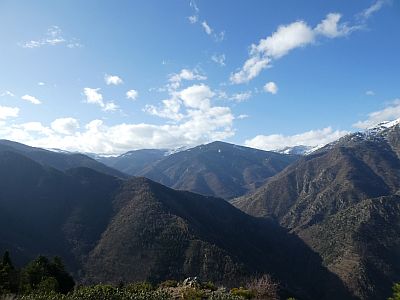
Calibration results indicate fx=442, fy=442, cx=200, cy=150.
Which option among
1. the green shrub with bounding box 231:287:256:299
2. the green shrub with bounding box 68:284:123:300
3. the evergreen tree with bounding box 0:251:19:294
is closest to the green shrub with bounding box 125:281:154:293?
the green shrub with bounding box 68:284:123:300

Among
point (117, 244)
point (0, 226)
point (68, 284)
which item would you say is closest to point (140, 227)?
point (117, 244)

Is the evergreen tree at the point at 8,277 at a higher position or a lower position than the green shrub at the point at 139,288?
lower

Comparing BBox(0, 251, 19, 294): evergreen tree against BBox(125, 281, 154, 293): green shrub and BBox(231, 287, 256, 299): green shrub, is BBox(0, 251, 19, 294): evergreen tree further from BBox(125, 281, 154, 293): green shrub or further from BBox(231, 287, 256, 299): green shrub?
BBox(231, 287, 256, 299): green shrub

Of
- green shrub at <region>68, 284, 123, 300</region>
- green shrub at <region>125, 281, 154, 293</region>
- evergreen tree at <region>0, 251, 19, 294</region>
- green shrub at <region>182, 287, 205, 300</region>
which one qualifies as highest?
green shrub at <region>68, 284, 123, 300</region>

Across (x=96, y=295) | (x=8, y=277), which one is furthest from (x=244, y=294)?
(x=8, y=277)

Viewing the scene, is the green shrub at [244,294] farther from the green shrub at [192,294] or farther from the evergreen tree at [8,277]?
the evergreen tree at [8,277]

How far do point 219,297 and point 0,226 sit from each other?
18353cm

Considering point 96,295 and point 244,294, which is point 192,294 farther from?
point 96,295

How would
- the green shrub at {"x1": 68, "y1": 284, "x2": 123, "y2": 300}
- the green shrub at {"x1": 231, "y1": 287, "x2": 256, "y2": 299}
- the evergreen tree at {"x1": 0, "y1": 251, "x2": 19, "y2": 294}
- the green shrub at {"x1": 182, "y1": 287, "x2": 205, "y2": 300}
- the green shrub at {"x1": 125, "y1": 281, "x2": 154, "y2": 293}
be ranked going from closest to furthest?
the green shrub at {"x1": 68, "y1": 284, "x2": 123, "y2": 300}
the green shrub at {"x1": 182, "y1": 287, "x2": 205, "y2": 300}
the green shrub at {"x1": 125, "y1": 281, "x2": 154, "y2": 293}
the green shrub at {"x1": 231, "y1": 287, "x2": 256, "y2": 299}
the evergreen tree at {"x1": 0, "y1": 251, "x2": 19, "y2": 294}

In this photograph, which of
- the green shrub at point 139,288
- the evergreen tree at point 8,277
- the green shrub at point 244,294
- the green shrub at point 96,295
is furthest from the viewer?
the evergreen tree at point 8,277

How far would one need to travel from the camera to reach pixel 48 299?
94.5ft

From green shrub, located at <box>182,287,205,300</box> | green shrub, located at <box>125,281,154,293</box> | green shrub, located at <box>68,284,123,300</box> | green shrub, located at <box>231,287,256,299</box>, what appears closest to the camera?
green shrub, located at <box>68,284,123,300</box>

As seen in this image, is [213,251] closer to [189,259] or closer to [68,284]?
[189,259]

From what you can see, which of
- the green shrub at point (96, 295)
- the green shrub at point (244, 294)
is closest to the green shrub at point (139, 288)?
the green shrub at point (96, 295)
